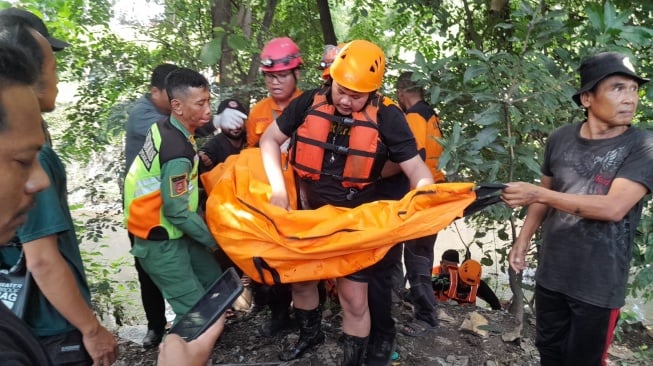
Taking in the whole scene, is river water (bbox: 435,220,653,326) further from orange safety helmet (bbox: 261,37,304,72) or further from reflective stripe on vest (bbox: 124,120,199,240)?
reflective stripe on vest (bbox: 124,120,199,240)

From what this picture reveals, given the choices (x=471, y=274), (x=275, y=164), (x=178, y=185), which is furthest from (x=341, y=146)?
(x=471, y=274)

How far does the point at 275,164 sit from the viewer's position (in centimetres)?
293

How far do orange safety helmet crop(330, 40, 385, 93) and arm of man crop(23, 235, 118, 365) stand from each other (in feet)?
5.20

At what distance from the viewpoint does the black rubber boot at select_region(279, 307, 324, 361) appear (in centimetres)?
330

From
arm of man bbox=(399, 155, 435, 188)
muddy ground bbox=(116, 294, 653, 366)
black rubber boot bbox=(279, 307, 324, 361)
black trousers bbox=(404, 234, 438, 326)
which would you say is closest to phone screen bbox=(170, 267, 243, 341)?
arm of man bbox=(399, 155, 435, 188)

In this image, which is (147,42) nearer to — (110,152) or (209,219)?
(110,152)

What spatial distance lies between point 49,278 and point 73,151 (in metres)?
3.82

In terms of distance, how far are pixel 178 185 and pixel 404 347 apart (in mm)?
2045

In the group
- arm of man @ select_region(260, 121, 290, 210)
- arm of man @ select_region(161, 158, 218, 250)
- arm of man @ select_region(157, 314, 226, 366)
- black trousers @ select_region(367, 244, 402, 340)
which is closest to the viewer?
arm of man @ select_region(157, 314, 226, 366)

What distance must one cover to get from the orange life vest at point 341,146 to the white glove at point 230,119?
945 millimetres

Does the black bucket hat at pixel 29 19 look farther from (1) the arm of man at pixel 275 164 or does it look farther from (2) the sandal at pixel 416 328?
(2) the sandal at pixel 416 328

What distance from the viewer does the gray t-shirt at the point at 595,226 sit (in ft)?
7.42

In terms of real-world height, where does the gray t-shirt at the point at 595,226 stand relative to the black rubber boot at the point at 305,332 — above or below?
above

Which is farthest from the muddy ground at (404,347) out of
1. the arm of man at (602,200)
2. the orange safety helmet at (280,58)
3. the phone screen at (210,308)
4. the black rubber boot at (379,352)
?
the orange safety helmet at (280,58)
